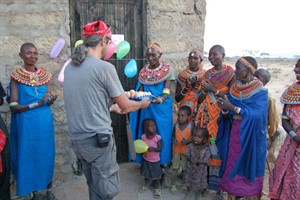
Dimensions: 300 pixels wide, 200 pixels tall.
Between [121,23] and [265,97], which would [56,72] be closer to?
[121,23]

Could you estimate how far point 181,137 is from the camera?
396 cm

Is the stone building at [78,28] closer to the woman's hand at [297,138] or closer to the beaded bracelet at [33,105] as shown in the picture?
the beaded bracelet at [33,105]

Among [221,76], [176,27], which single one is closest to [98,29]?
[221,76]

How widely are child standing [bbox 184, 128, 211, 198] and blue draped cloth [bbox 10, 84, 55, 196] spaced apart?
179cm

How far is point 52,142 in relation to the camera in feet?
12.2

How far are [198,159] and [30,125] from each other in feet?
6.81

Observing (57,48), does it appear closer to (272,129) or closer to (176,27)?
(176,27)

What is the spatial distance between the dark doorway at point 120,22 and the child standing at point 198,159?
1.45 meters

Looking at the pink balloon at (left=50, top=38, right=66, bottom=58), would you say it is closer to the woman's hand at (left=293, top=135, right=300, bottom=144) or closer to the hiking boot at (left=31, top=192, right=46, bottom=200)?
the hiking boot at (left=31, top=192, right=46, bottom=200)

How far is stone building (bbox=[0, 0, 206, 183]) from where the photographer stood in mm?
3809

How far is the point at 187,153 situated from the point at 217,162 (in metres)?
0.39

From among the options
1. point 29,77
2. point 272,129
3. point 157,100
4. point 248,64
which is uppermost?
point 248,64

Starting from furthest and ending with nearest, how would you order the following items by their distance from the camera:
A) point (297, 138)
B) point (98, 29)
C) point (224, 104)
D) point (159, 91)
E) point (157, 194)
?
point (159, 91) < point (157, 194) < point (224, 104) < point (297, 138) < point (98, 29)

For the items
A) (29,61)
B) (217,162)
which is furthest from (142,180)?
(29,61)
